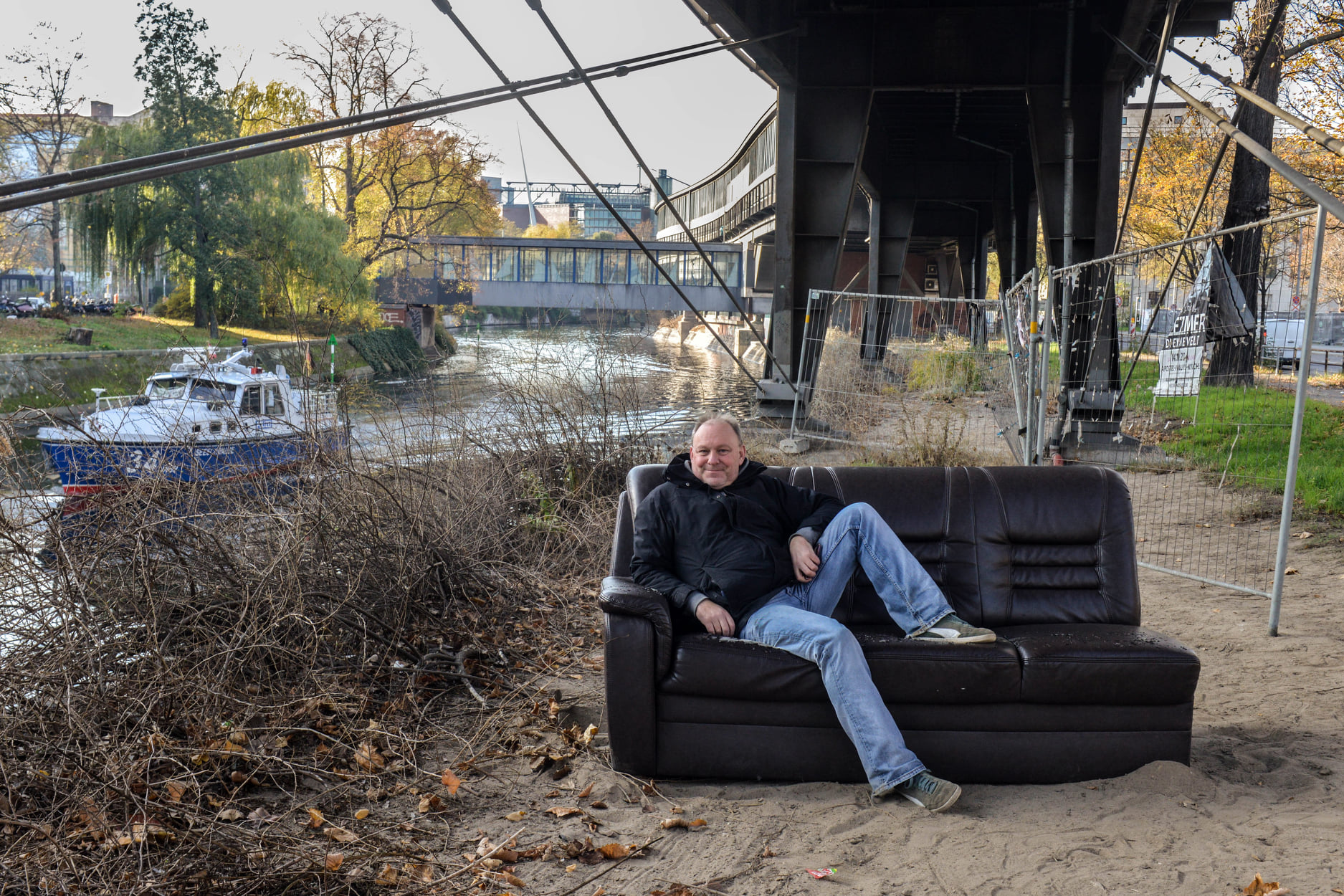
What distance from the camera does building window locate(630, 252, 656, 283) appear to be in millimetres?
65938

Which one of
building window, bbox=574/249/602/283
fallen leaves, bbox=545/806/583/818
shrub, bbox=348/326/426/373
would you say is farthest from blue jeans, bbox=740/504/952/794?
building window, bbox=574/249/602/283

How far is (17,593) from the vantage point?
454cm

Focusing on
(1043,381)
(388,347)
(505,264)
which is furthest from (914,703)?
(505,264)

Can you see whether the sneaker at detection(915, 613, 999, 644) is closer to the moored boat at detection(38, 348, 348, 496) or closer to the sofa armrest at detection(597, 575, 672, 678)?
the sofa armrest at detection(597, 575, 672, 678)

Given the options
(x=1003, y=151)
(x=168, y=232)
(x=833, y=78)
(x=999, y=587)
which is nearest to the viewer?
(x=999, y=587)

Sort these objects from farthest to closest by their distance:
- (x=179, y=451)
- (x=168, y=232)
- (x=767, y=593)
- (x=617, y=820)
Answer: (x=168, y=232) → (x=179, y=451) → (x=767, y=593) → (x=617, y=820)

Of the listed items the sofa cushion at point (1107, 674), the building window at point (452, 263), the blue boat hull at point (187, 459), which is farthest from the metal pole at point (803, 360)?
the building window at point (452, 263)

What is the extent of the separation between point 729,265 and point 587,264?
984cm

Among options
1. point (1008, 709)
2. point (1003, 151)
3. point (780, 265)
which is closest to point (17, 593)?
point (1008, 709)

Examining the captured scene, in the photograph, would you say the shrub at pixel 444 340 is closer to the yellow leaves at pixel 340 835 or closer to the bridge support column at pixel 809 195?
the bridge support column at pixel 809 195

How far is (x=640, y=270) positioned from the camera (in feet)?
218

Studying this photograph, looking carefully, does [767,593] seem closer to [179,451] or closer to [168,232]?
[179,451]

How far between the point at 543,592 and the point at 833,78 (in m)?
8.65

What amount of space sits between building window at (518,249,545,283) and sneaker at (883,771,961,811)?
A: 6735cm
